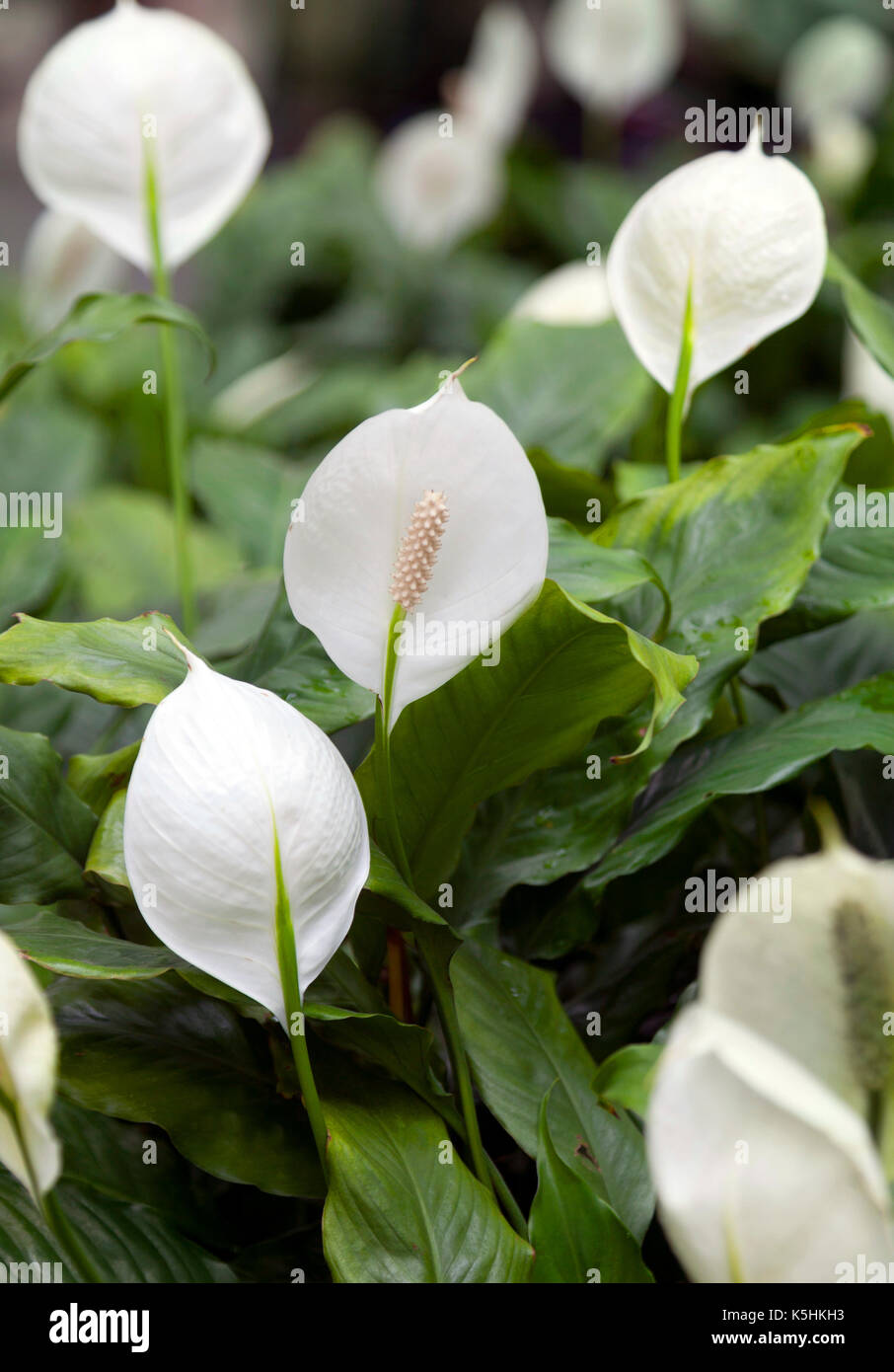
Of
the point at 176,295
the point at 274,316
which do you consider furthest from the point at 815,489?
the point at 176,295

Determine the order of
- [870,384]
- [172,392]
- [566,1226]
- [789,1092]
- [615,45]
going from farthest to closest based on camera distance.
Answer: [615,45], [870,384], [172,392], [566,1226], [789,1092]

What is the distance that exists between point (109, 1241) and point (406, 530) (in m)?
0.24

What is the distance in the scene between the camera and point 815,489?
463 mm

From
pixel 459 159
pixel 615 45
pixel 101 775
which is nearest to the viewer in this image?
pixel 101 775

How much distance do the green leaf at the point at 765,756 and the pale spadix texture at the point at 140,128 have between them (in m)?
0.34

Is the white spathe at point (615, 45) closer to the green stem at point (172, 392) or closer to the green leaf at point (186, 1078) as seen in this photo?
the green stem at point (172, 392)

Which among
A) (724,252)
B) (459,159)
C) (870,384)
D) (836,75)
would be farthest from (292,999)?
(836,75)

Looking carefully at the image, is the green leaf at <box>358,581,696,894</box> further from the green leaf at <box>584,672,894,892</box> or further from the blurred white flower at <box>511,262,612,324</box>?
the blurred white flower at <box>511,262,612,324</box>

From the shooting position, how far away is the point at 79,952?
0.39 meters

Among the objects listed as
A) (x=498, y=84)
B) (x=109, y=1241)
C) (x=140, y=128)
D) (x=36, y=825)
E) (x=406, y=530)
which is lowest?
(x=109, y=1241)

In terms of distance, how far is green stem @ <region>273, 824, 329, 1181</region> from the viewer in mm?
342

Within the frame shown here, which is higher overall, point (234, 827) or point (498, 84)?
point (498, 84)

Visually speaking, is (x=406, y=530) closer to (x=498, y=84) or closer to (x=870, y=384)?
(x=870, y=384)

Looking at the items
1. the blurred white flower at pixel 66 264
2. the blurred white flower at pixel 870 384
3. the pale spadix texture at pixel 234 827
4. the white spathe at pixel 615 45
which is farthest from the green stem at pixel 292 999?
the white spathe at pixel 615 45
